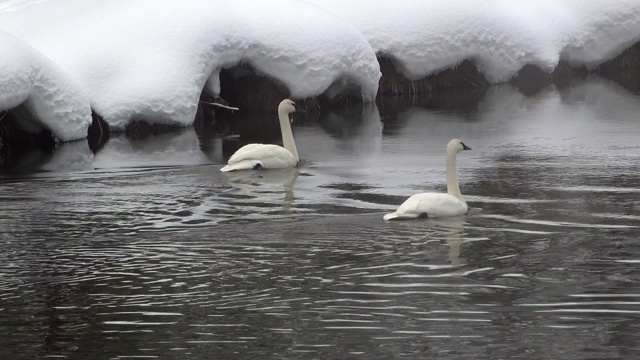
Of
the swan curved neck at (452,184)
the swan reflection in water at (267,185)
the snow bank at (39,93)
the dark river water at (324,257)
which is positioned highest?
the snow bank at (39,93)

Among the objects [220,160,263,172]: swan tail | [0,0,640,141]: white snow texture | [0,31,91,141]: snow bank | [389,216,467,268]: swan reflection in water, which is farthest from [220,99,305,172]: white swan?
[389,216,467,268]: swan reflection in water

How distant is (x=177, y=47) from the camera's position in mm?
20266

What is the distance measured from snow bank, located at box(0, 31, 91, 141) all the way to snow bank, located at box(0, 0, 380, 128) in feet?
2.61

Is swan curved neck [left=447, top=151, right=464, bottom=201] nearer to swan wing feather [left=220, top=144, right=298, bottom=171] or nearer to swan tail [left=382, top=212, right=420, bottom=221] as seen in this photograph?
swan tail [left=382, top=212, right=420, bottom=221]

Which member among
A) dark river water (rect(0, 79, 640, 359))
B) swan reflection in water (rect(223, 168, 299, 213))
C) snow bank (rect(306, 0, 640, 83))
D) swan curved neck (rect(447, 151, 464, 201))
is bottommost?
dark river water (rect(0, 79, 640, 359))

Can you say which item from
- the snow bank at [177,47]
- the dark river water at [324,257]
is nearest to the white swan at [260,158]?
the dark river water at [324,257]

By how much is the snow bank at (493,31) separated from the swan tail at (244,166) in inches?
373

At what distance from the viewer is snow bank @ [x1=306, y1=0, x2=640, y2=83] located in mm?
24828

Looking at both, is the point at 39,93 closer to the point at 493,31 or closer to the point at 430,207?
the point at 430,207

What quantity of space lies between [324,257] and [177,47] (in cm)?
1036

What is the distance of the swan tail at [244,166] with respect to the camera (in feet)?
49.8

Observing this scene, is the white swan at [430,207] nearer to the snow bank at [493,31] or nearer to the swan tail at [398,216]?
the swan tail at [398,216]

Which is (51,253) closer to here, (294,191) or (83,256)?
(83,256)

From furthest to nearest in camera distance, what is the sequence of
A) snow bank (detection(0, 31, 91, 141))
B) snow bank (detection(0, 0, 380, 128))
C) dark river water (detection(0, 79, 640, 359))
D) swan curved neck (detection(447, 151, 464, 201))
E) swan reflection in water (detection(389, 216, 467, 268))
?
snow bank (detection(0, 0, 380, 128)), snow bank (detection(0, 31, 91, 141)), swan curved neck (detection(447, 151, 464, 201)), swan reflection in water (detection(389, 216, 467, 268)), dark river water (detection(0, 79, 640, 359))
